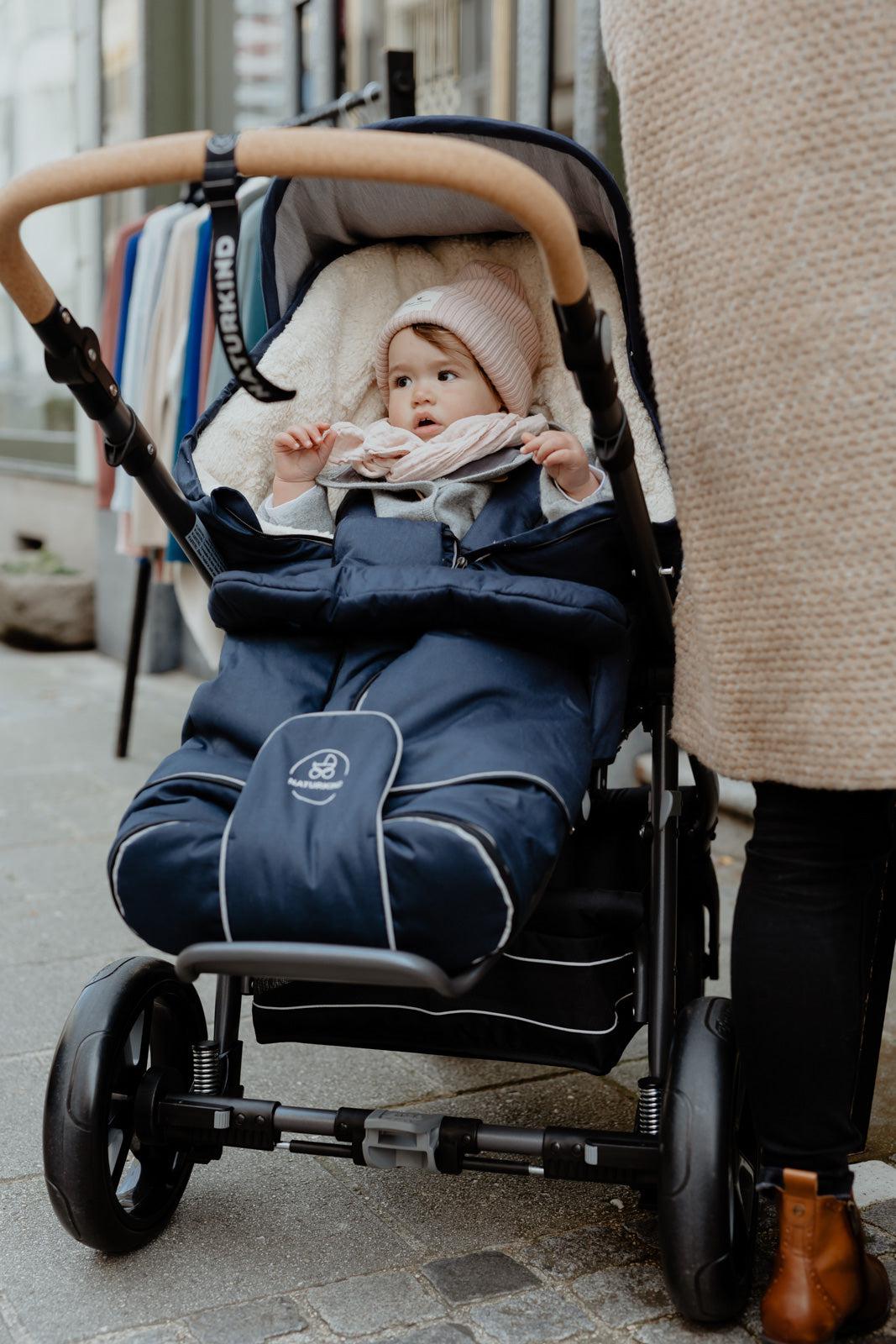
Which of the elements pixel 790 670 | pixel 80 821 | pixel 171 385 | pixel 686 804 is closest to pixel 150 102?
pixel 171 385

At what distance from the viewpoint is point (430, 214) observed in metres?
2.32

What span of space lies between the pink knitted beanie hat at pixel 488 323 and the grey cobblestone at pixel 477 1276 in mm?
1224

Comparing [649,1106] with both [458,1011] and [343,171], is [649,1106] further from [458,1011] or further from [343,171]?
[343,171]

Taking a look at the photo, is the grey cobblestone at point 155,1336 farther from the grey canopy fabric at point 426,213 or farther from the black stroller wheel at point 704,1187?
the grey canopy fabric at point 426,213

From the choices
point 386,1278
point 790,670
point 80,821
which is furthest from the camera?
point 80,821

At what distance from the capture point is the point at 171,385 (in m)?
4.28

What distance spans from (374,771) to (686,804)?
732 mm

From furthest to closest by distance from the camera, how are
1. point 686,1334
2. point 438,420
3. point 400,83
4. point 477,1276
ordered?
point 400,83
point 438,420
point 477,1276
point 686,1334

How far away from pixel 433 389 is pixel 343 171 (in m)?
0.76

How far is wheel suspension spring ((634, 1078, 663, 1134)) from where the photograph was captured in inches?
73.0

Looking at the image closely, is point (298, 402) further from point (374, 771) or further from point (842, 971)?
point (842, 971)

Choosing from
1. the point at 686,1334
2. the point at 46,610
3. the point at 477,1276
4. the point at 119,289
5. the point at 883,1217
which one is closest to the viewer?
→ the point at 686,1334

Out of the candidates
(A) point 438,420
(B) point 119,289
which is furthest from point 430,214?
(B) point 119,289

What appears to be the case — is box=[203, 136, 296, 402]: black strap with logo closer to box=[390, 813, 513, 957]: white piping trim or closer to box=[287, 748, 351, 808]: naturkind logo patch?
box=[287, 748, 351, 808]: naturkind logo patch
